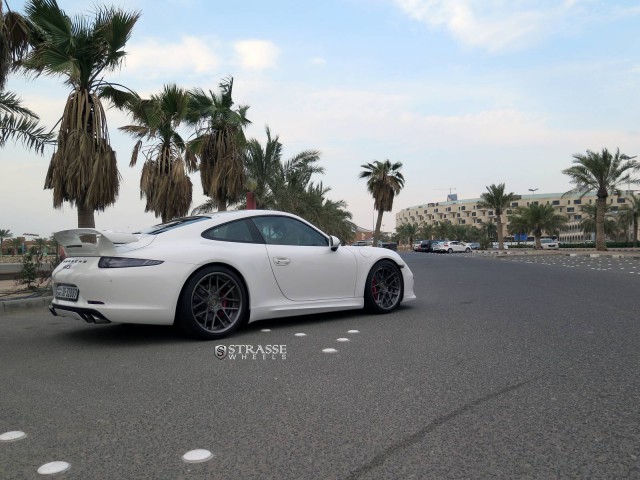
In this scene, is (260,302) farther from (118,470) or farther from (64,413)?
(118,470)

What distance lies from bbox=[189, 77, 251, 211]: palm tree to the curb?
8.17 meters

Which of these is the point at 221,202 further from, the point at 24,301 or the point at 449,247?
the point at 449,247

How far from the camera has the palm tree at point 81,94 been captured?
9.07 m

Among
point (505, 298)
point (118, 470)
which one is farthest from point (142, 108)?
point (118, 470)

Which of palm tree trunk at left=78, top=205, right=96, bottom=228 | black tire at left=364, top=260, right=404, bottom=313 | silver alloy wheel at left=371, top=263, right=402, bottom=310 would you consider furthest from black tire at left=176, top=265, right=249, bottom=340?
palm tree trunk at left=78, top=205, right=96, bottom=228

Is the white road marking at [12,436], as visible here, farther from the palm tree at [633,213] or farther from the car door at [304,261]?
the palm tree at [633,213]

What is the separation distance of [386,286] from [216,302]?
251 cm

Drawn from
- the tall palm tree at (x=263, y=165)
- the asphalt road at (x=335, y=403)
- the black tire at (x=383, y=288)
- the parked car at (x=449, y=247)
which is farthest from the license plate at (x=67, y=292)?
the parked car at (x=449, y=247)

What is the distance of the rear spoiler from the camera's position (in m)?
4.64

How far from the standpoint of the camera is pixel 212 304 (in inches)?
193

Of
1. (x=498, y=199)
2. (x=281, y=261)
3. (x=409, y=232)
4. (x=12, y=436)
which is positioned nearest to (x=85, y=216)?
(x=281, y=261)

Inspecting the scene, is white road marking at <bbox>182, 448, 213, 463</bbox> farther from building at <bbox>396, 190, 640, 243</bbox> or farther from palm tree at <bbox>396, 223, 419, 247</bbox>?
building at <bbox>396, 190, 640, 243</bbox>

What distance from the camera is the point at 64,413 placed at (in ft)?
9.61

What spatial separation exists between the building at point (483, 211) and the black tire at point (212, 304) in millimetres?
108819
